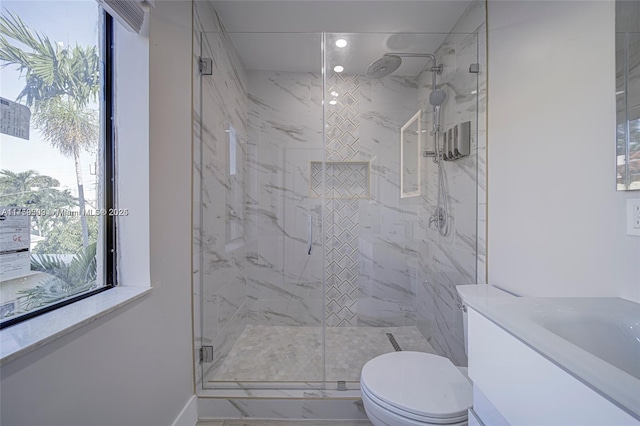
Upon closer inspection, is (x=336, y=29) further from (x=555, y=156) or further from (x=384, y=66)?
(x=555, y=156)

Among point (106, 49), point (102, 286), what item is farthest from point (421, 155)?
point (102, 286)

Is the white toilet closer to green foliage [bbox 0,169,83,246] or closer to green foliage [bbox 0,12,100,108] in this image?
green foliage [bbox 0,169,83,246]

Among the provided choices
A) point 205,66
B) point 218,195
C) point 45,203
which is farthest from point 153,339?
point 205,66

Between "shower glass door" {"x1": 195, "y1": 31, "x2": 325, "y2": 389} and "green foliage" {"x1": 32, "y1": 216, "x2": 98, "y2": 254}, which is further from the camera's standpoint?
"shower glass door" {"x1": 195, "y1": 31, "x2": 325, "y2": 389}

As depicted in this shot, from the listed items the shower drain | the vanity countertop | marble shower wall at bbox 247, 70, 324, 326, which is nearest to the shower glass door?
marble shower wall at bbox 247, 70, 324, 326

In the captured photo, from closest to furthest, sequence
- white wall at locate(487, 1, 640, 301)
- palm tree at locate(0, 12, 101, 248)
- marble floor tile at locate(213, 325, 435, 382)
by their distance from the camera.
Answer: palm tree at locate(0, 12, 101, 248), white wall at locate(487, 1, 640, 301), marble floor tile at locate(213, 325, 435, 382)

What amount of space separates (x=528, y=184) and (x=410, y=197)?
955 mm

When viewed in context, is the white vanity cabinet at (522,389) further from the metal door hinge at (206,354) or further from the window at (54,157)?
the metal door hinge at (206,354)

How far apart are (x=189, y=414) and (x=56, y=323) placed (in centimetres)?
106

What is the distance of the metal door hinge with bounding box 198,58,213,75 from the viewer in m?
1.65

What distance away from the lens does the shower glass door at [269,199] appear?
6.53ft

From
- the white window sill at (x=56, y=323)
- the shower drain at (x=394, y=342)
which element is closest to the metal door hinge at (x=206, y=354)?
the white window sill at (x=56, y=323)

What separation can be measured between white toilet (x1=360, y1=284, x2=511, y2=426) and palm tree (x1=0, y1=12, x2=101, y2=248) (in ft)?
4.21

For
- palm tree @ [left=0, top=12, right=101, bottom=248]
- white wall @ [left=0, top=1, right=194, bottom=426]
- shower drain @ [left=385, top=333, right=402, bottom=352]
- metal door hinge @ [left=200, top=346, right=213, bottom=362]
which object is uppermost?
palm tree @ [left=0, top=12, right=101, bottom=248]
